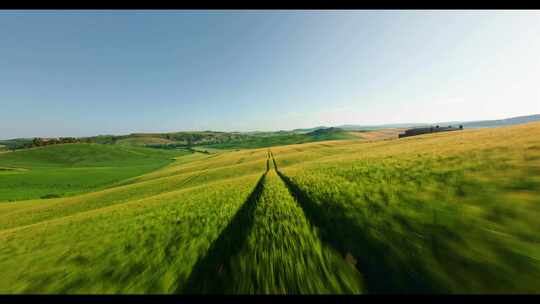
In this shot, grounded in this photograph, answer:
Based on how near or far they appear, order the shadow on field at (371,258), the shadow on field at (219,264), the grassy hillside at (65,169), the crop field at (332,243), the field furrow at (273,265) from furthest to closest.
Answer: the grassy hillside at (65,169) < the shadow on field at (219,264) < the field furrow at (273,265) < the crop field at (332,243) < the shadow on field at (371,258)

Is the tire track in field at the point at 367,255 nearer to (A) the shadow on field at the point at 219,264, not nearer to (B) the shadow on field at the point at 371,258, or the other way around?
(B) the shadow on field at the point at 371,258

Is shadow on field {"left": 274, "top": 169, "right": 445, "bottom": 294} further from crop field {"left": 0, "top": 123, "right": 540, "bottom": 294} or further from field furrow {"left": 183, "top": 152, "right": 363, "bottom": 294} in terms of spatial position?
field furrow {"left": 183, "top": 152, "right": 363, "bottom": 294}

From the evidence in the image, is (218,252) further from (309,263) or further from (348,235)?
(348,235)

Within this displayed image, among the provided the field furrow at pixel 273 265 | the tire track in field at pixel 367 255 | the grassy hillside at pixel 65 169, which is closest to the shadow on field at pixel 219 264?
the field furrow at pixel 273 265

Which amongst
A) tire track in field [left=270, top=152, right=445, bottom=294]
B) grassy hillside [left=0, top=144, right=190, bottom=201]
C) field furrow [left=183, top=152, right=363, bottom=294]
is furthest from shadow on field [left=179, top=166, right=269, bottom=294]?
grassy hillside [left=0, top=144, right=190, bottom=201]

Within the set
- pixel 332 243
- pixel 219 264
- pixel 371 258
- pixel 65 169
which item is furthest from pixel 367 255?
pixel 65 169
